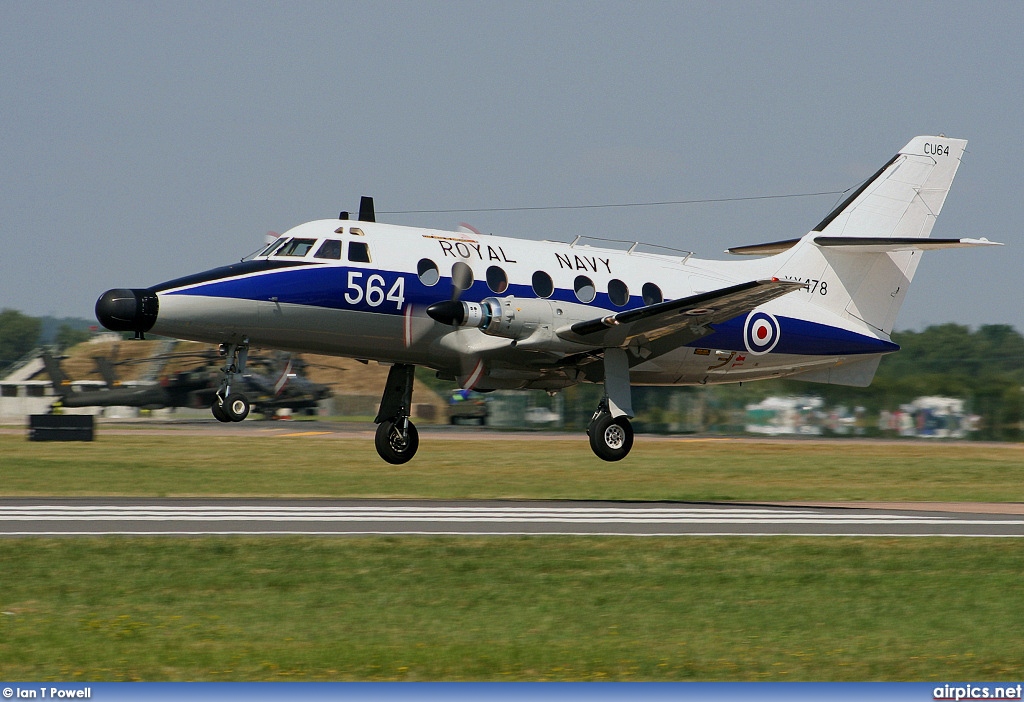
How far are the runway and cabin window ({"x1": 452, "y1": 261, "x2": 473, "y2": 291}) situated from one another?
428cm

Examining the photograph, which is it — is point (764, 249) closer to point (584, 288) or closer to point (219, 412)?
point (584, 288)

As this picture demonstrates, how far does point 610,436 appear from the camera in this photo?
2252 cm

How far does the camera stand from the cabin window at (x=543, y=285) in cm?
2169

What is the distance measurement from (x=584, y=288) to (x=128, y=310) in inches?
334

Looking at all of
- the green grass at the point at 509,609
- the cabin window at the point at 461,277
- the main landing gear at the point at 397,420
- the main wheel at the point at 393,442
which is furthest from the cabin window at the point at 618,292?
the green grass at the point at 509,609

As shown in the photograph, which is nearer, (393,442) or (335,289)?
(335,289)

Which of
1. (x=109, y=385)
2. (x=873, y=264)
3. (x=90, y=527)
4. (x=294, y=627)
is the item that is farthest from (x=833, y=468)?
(x=109, y=385)

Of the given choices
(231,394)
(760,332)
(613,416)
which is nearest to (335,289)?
(231,394)

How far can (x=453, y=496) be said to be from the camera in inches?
1073

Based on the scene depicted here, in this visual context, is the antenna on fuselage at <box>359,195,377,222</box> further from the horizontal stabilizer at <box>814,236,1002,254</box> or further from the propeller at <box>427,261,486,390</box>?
the horizontal stabilizer at <box>814,236,1002,254</box>

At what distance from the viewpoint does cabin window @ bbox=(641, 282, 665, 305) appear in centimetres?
2298

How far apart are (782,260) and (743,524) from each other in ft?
24.8

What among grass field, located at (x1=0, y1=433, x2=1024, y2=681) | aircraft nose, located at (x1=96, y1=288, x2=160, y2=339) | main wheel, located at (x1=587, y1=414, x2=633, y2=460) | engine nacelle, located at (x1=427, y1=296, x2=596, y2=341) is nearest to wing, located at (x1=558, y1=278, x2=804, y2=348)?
engine nacelle, located at (x1=427, y1=296, x2=596, y2=341)

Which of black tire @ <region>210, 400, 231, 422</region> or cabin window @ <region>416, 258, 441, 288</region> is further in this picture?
cabin window @ <region>416, 258, 441, 288</region>
